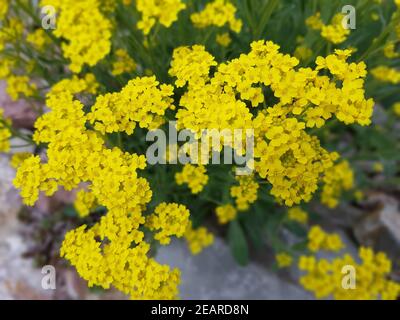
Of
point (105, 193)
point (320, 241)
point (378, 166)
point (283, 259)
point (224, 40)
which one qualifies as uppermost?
point (224, 40)

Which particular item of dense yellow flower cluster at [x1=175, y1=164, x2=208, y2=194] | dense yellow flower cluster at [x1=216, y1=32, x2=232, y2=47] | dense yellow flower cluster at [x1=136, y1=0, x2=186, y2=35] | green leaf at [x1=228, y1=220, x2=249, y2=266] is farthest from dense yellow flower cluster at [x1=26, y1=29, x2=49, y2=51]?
green leaf at [x1=228, y1=220, x2=249, y2=266]

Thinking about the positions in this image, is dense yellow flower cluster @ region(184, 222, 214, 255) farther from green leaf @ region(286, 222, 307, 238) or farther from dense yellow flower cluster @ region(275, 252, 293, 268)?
green leaf @ region(286, 222, 307, 238)

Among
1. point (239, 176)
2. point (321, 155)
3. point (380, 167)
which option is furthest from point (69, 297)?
point (380, 167)

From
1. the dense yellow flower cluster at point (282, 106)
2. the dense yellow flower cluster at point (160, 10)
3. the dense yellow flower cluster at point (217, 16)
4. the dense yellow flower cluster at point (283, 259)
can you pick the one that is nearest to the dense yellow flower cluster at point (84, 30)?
the dense yellow flower cluster at point (160, 10)

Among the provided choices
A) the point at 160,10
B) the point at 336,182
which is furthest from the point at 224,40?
the point at 336,182

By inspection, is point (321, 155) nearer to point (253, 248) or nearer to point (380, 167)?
point (253, 248)

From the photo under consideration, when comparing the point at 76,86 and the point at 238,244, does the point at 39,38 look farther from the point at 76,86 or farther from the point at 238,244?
the point at 238,244
